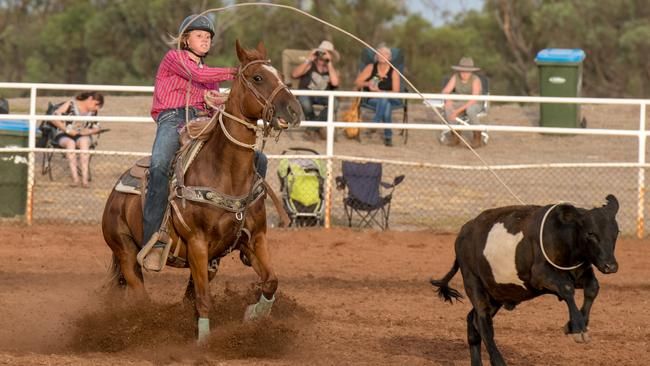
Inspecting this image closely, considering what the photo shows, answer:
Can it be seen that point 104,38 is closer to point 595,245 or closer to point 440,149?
point 440,149

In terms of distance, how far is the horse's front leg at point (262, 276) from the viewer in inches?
329

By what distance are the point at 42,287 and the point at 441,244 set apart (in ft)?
15.9

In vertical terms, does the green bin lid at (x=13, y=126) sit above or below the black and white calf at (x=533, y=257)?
above

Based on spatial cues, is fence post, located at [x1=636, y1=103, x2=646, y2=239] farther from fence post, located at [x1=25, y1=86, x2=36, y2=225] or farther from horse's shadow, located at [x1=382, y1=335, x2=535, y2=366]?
fence post, located at [x1=25, y1=86, x2=36, y2=225]

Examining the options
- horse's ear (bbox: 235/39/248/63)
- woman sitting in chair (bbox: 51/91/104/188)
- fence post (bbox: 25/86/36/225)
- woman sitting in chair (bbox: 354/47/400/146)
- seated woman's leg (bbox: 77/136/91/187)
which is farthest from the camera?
woman sitting in chair (bbox: 354/47/400/146)

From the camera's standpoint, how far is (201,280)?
828 cm

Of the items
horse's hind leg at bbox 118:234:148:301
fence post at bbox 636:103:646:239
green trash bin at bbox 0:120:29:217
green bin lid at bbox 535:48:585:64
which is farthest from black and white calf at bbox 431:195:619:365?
green bin lid at bbox 535:48:585:64

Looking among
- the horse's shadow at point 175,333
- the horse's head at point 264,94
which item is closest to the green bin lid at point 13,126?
the horse's shadow at point 175,333

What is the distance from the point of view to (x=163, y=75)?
8727 millimetres

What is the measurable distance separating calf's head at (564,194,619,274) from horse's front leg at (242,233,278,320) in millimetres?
2143

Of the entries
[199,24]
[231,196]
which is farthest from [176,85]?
[231,196]

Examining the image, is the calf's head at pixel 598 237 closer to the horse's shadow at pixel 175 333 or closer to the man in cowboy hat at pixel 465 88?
the horse's shadow at pixel 175 333

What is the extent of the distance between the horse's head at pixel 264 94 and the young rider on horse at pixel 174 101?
311 millimetres

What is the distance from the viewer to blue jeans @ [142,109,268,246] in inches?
336
